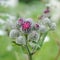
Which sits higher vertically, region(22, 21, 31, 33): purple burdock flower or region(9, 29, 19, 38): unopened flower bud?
region(22, 21, 31, 33): purple burdock flower

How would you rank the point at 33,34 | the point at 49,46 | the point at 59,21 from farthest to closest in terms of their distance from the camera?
1. the point at 59,21
2. the point at 49,46
3. the point at 33,34

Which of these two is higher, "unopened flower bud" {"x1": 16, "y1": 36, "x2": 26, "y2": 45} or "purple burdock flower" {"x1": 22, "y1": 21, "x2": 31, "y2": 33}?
"purple burdock flower" {"x1": 22, "y1": 21, "x2": 31, "y2": 33}

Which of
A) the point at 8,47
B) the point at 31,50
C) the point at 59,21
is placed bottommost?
the point at 59,21

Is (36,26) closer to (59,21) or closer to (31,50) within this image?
(31,50)

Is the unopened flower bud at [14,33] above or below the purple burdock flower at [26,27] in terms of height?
below

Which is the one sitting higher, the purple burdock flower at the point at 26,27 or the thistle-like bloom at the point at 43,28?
the purple burdock flower at the point at 26,27

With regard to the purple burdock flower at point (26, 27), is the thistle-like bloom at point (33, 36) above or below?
below

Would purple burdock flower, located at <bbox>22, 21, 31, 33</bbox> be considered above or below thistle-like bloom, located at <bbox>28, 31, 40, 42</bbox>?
above

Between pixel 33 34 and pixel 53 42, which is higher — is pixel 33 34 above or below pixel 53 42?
above

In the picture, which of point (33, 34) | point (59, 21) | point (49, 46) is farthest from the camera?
point (59, 21)

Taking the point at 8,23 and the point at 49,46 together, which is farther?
the point at 49,46

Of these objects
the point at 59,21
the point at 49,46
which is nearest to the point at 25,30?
the point at 49,46
